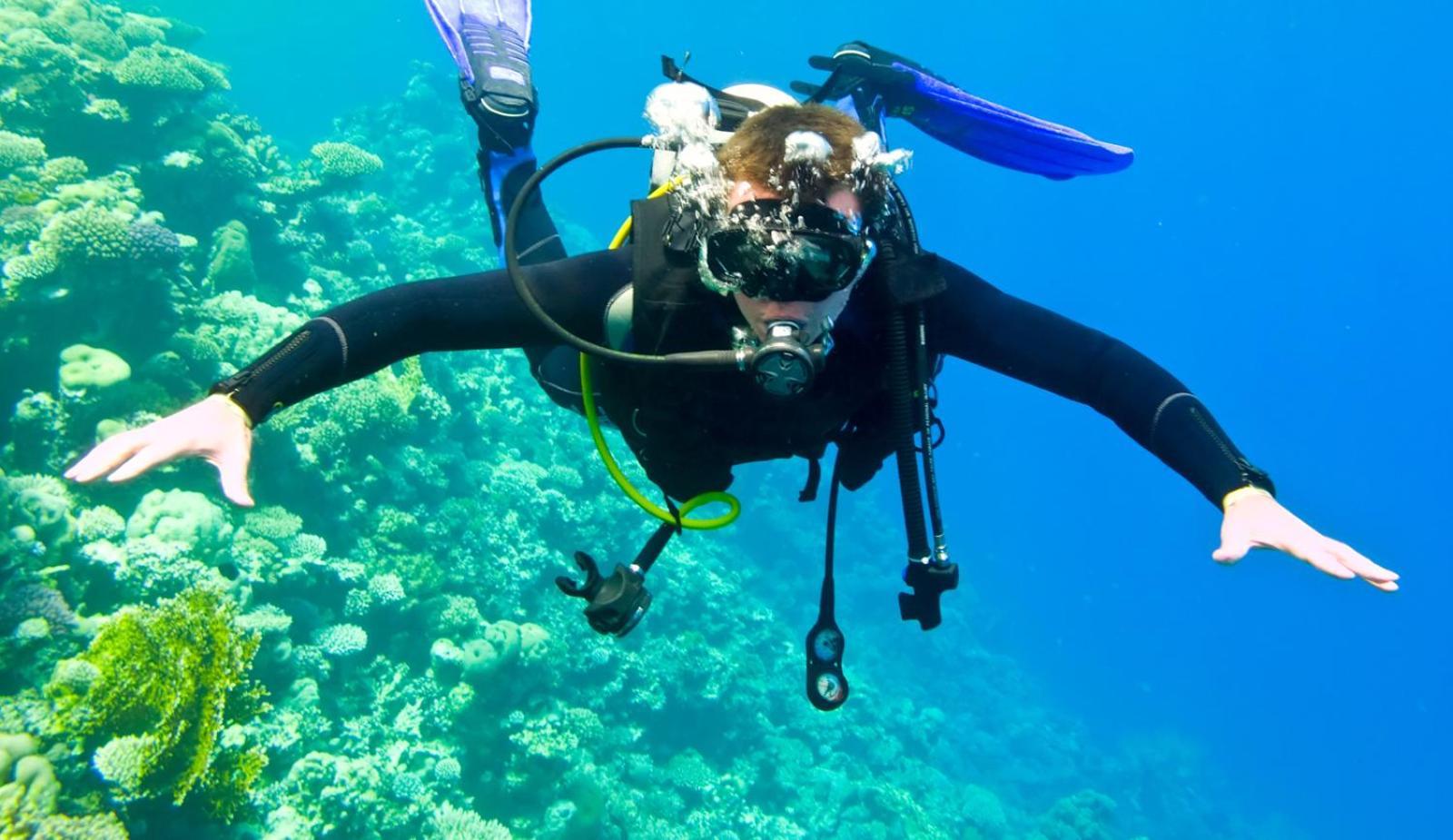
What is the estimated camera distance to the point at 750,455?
3566 mm

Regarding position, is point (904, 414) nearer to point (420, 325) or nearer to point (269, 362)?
point (420, 325)

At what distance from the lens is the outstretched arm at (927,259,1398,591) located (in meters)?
2.51

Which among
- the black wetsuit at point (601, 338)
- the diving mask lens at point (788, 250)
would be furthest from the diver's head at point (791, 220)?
the black wetsuit at point (601, 338)

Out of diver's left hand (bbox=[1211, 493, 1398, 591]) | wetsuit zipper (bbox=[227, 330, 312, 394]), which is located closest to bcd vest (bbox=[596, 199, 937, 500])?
wetsuit zipper (bbox=[227, 330, 312, 394])

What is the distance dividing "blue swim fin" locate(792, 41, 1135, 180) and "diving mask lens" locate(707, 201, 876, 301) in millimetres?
3898

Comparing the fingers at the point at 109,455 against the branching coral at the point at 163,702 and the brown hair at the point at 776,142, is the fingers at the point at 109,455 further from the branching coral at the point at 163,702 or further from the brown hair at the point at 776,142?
the branching coral at the point at 163,702

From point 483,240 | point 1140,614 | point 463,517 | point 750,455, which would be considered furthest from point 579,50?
point 750,455

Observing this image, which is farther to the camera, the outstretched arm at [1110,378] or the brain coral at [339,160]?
the brain coral at [339,160]

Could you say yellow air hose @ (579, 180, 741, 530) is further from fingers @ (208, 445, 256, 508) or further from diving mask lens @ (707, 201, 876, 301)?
fingers @ (208, 445, 256, 508)

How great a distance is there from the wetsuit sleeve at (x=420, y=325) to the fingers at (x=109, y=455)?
298mm

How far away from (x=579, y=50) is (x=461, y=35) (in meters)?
84.8

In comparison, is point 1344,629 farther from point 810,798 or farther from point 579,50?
point 579,50

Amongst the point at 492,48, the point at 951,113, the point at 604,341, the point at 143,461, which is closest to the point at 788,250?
the point at 604,341

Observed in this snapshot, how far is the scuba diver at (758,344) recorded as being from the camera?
244cm
